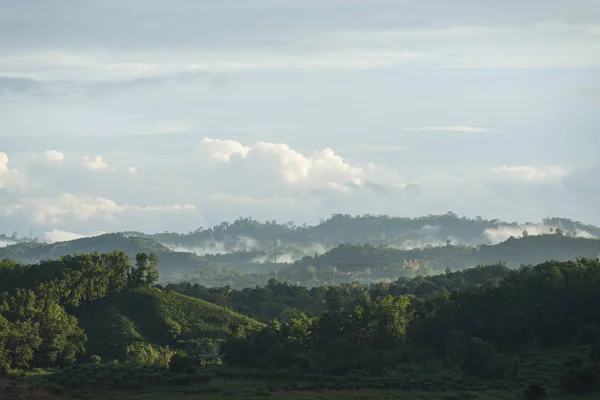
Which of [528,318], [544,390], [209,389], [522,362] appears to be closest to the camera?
[544,390]

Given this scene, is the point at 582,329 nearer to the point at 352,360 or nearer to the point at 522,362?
the point at 522,362

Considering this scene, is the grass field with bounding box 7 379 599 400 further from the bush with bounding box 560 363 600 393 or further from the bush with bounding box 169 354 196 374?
the bush with bounding box 169 354 196 374

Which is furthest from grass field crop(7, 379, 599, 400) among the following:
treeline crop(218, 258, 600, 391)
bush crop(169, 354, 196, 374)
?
treeline crop(218, 258, 600, 391)

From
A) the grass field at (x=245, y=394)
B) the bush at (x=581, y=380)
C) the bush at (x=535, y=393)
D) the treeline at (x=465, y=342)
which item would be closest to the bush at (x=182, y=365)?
the grass field at (x=245, y=394)

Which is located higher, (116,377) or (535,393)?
(535,393)

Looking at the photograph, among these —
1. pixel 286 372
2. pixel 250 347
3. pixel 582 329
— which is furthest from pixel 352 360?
pixel 582 329

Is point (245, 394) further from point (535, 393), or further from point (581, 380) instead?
point (581, 380)

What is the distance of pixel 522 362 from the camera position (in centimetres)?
17462

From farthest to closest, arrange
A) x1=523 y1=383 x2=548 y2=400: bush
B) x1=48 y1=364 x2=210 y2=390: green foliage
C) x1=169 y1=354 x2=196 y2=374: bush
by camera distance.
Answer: x1=169 y1=354 x2=196 y2=374: bush < x1=48 y1=364 x2=210 y2=390: green foliage < x1=523 y1=383 x2=548 y2=400: bush

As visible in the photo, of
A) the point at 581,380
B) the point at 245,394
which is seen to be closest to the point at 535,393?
the point at 581,380

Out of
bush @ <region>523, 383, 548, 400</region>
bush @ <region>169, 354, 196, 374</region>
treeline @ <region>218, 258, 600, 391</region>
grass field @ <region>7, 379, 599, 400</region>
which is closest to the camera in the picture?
bush @ <region>523, 383, 548, 400</region>

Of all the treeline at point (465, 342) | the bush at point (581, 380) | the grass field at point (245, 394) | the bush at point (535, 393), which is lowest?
the grass field at point (245, 394)

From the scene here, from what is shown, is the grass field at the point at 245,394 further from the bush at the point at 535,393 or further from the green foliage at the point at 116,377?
the green foliage at the point at 116,377

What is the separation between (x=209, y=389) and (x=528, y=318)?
67.9 m
